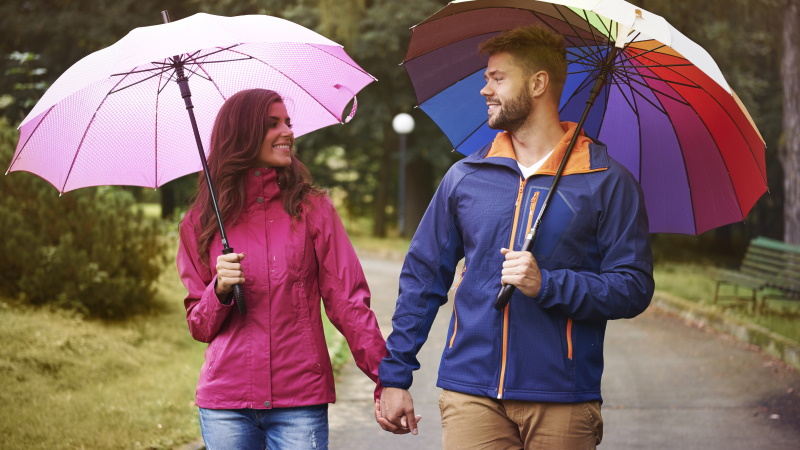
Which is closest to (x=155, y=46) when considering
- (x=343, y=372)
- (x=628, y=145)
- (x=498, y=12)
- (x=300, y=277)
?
(x=300, y=277)

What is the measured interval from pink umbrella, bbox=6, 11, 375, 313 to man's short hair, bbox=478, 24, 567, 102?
772 millimetres

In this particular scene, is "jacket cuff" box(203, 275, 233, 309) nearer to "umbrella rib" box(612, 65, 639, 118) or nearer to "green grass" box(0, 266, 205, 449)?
"umbrella rib" box(612, 65, 639, 118)

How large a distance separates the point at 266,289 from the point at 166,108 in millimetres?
1170

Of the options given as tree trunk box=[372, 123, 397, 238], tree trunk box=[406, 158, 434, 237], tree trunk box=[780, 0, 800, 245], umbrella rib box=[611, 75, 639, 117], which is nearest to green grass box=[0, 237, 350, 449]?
umbrella rib box=[611, 75, 639, 117]

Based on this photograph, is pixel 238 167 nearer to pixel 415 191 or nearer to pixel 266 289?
pixel 266 289

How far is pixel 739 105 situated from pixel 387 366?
1.63m

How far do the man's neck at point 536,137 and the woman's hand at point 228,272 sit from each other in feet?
3.50

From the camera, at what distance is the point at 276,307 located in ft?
11.6

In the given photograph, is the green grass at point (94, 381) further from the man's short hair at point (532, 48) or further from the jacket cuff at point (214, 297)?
the man's short hair at point (532, 48)

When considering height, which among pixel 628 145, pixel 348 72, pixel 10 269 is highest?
pixel 348 72

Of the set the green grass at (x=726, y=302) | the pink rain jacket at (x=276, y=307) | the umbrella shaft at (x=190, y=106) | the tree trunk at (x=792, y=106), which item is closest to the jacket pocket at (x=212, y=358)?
the pink rain jacket at (x=276, y=307)

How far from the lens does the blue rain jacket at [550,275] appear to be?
3.21 metres

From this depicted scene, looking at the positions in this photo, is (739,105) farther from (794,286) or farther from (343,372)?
(794,286)

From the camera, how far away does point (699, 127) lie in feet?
13.0
